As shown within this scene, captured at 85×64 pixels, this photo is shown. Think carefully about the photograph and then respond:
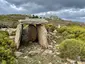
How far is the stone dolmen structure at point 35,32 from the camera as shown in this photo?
11.7 m

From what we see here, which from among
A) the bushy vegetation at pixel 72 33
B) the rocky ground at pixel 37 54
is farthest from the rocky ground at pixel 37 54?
the bushy vegetation at pixel 72 33

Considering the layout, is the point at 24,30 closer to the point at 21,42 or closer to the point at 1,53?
the point at 21,42

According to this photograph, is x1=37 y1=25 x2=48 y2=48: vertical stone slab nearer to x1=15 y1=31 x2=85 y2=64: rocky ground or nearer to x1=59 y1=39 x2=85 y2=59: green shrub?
x1=15 y1=31 x2=85 y2=64: rocky ground

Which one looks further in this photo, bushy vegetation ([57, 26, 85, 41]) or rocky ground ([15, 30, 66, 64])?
bushy vegetation ([57, 26, 85, 41])

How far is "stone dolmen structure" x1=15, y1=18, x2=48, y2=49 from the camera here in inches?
460

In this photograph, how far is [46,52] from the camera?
35.6 feet

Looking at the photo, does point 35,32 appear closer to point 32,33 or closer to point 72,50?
point 32,33

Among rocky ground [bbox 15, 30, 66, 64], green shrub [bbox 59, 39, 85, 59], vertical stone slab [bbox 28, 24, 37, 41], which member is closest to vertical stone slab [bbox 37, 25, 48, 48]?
rocky ground [bbox 15, 30, 66, 64]

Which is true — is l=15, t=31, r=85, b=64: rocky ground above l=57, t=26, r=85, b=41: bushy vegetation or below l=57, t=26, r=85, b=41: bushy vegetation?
below

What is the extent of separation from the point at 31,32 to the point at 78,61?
12.9 ft

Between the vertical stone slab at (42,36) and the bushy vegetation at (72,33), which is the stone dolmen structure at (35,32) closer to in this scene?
the vertical stone slab at (42,36)

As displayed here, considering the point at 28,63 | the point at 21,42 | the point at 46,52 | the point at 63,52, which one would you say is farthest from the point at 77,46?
the point at 21,42

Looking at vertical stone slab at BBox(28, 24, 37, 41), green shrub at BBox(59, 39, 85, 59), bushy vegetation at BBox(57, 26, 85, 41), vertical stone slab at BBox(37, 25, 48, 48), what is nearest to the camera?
green shrub at BBox(59, 39, 85, 59)

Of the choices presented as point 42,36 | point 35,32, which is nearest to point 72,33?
point 35,32
